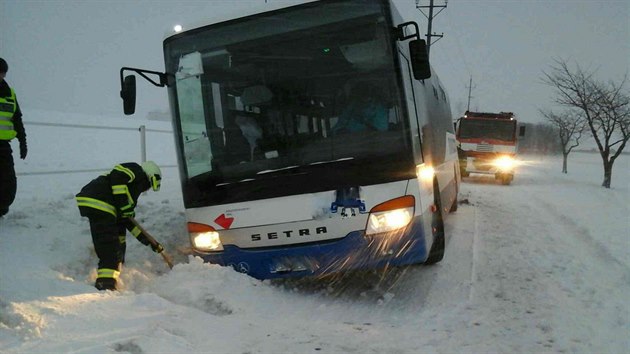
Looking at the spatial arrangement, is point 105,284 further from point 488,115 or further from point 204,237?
point 488,115

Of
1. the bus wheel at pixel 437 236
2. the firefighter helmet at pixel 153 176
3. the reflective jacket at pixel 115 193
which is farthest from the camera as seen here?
the bus wheel at pixel 437 236

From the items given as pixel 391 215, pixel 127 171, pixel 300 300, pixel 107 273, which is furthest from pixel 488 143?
pixel 107 273

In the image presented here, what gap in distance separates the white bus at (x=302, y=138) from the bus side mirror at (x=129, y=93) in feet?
0.86

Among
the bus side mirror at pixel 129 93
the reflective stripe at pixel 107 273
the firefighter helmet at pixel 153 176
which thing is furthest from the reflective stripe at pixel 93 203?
the bus side mirror at pixel 129 93

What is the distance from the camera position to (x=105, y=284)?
4.72 metres

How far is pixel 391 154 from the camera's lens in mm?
4719

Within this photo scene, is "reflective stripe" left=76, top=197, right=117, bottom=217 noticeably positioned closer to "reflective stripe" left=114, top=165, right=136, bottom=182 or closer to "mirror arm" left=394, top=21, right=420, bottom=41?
"reflective stripe" left=114, top=165, right=136, bottom=182

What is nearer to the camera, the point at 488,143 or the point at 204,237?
the point at 204,237

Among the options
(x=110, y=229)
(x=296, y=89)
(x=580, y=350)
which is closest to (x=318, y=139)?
(x=296, y=89)

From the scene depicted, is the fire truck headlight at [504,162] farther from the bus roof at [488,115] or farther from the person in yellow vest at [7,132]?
the person in yellow vest at [7,132]

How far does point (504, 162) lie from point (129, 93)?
1776cm

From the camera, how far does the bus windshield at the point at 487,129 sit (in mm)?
20141

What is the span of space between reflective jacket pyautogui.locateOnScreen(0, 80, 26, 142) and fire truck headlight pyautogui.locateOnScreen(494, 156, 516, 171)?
59.2 ft

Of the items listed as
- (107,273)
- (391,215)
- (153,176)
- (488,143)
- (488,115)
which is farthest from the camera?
(488,115)
